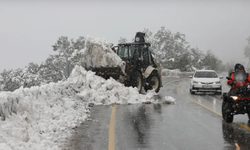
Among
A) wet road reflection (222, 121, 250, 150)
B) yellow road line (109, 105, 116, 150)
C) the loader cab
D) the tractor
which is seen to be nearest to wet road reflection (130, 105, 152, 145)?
yellow road line (109, 105, 116, 150)

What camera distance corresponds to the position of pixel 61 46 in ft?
214

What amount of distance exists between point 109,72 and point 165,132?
30.5 ft

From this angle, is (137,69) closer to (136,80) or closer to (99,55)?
(136,80)

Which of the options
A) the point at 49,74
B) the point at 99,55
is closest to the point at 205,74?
the point at 99,55

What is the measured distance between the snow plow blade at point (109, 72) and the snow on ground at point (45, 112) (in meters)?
1.29

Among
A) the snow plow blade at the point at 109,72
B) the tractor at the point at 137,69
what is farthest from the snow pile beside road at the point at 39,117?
the tractor at the point at 137,69

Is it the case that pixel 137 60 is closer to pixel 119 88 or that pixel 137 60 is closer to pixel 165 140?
pixel 119 88

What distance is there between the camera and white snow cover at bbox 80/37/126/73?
17.0 metres

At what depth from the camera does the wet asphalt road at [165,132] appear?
654 cm

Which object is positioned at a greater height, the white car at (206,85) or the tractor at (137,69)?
the tractor at (137,69)

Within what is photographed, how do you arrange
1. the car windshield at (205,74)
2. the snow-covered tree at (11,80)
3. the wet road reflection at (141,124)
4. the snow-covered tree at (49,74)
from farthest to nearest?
the snow-covered tree at (49,74) → the snow-covered tree at (11,80) → the car windshield at (205,74) → the wet road reflection at (141,124)

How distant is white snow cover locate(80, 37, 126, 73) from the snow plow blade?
230 millimetres

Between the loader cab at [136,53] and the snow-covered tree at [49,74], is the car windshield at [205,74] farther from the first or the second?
the snow-covered tree at [49,74]

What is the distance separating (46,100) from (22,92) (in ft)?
5.17
